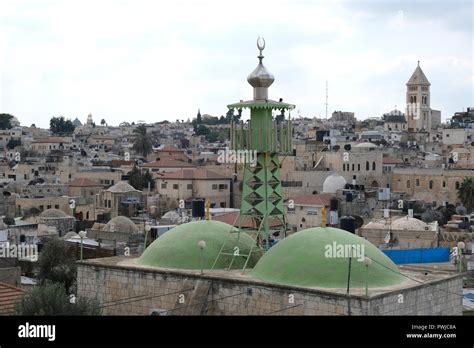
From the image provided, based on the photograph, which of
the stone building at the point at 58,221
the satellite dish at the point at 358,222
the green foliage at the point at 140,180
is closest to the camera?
the satellite dish at the point at 358,222

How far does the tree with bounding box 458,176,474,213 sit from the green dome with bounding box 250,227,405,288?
32417 mm

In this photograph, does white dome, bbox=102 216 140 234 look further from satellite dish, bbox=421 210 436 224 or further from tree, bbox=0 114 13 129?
tree, bbox=0 114 13 129

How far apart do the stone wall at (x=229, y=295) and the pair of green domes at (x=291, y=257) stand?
363 millimetres

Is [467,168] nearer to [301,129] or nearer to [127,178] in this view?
[127,178]

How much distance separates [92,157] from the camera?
7038cm

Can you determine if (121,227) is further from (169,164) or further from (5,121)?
(5,121)

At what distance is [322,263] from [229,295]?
1.62 meters

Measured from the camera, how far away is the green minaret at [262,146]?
16969 millimetres

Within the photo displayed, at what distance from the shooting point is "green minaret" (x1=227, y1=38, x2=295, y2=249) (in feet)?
55.7

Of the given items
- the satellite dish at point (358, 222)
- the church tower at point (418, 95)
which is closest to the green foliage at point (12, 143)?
the church tower at point (418, 95)

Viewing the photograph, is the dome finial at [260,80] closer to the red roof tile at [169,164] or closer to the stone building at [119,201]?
the stone building at [119,201]

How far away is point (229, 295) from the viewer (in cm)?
1496
